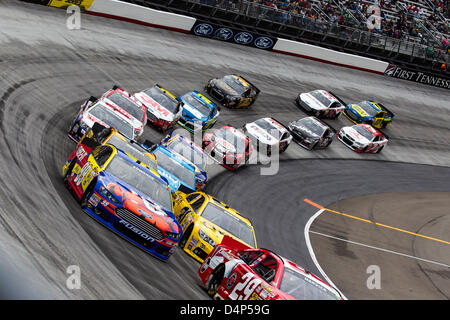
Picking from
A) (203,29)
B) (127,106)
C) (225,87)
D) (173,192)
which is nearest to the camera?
(173,192)

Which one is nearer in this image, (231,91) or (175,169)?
(175,169)

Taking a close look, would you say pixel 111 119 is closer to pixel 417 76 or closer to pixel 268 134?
pixel 268 134

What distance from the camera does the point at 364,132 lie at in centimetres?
3005

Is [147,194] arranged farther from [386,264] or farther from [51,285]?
[386,264]

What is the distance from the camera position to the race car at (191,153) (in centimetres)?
1825

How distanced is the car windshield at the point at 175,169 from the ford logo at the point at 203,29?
17.1 metres

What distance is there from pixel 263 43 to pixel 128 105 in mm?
18588

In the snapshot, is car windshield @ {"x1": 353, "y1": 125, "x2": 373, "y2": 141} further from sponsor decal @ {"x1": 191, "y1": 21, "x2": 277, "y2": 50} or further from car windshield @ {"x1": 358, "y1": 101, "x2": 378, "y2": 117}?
sponsor decal @ {"x1": 191, "y1": 21, "x2": 277, "y2": 50}

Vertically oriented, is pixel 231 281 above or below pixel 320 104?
above

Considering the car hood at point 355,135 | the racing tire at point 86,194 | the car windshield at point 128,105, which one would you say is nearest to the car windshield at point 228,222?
the racing tire at point 86,194

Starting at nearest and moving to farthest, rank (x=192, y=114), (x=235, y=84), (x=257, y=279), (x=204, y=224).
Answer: (x=257, y=279)
(x=204, y=224)
(x=192, y=114)
(x=235, y=84)

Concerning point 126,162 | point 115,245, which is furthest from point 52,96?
point 115,245

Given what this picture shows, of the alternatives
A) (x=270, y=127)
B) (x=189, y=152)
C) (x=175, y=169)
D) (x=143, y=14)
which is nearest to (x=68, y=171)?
(x=175, y=169)

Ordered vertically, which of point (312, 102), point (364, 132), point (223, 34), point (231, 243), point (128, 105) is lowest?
point (364, 132)
